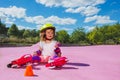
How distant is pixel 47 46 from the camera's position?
21.3 feet

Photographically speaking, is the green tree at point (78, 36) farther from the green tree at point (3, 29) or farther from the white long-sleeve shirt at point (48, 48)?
the white long-sleeve shirt at point (48, 48)

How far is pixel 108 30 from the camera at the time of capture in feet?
183

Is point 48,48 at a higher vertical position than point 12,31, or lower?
lower

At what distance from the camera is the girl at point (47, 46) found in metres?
6.34

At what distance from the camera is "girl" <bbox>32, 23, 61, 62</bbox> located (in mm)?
6336

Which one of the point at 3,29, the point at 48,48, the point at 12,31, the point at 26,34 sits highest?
the point at 3,29

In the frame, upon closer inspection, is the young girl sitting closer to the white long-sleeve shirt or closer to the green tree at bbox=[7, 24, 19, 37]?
the white long-sleeve shirt

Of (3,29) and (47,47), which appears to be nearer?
(47,47)

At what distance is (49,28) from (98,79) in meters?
2.45

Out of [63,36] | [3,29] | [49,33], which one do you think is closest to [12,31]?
[3,29]

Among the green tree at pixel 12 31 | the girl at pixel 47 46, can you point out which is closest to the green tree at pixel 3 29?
the green tree at pixel 12 31

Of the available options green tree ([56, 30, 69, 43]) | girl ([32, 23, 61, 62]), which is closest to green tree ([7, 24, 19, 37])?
green tree ([56, 30, 69, 43])

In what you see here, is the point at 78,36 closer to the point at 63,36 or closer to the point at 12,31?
the point at 63,36

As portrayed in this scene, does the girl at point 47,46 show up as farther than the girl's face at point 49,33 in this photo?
No
